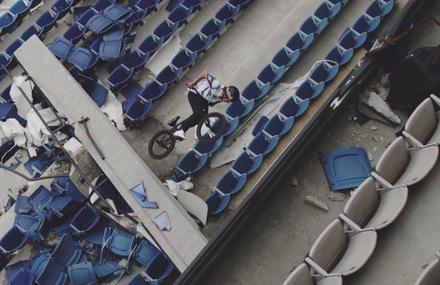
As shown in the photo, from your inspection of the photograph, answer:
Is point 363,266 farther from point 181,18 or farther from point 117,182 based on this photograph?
point 181,18

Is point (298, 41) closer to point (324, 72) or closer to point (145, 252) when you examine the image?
point (324, 72)

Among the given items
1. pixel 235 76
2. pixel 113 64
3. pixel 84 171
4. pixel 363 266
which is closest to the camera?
pixel 363 266

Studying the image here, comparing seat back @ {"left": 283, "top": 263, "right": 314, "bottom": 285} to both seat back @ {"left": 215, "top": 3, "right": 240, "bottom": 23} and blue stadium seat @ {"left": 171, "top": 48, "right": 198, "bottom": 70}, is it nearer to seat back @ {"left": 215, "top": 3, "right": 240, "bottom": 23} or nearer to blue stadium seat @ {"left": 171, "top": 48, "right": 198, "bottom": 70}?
blue stadium seat @ {"left": 171, "top": 48, "right": 198, "bottom": 70}

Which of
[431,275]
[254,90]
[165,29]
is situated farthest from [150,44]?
[431,275]

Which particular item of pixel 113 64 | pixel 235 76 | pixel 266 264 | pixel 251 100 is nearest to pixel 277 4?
pixel 235 76

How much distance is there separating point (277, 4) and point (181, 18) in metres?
2.29

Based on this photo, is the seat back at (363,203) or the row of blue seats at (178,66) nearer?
the seat back at (363,203)

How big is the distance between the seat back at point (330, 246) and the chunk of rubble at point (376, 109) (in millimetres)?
2590

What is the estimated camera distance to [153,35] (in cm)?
1258

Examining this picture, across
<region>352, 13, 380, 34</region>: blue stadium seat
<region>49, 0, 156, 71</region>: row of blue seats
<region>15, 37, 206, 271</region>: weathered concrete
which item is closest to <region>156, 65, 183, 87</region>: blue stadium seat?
<region>49, 0, 156, 71</region>: row of blue seats

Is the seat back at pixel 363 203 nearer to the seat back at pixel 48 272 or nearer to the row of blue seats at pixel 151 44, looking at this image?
the seat back at pixel 48 272

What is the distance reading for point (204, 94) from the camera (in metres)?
9.22

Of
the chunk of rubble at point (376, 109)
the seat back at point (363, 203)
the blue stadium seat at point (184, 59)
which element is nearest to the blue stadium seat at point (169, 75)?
the blue stadium seat at point (184, 59)

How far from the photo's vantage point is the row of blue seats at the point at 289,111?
9.95 meters
